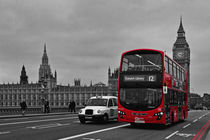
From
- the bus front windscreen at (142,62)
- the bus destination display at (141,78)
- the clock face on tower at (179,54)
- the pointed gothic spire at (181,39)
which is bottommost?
the bus destination display at (141,78)

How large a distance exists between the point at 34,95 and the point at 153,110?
148m

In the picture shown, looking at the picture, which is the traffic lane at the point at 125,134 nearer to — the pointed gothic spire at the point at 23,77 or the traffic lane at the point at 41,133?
the traffic lane at the point at 41,133

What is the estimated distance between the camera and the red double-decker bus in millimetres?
14625

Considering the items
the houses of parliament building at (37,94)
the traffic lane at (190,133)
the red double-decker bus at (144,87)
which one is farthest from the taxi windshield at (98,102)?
the houses of parliament building at (37,94)

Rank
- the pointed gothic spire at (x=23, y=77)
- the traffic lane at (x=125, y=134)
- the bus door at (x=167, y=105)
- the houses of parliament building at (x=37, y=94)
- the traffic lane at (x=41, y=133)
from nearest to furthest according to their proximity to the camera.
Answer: the traffic lane at (x=41, y=133)
the traffic lane at (x=125, y=134)
the bus door at (x=167, y=105)
the houses of parliament building at (x=37, y=94)
the pointed gothic spire at (x=23, y=77)

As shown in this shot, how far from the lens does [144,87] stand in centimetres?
1469

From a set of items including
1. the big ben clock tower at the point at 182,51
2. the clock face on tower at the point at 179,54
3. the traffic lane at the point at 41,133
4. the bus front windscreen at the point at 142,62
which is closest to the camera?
the traffic lane at the point at 41,133

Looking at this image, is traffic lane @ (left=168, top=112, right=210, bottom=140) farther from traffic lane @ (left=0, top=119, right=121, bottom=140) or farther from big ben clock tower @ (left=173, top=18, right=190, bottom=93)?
big ben clock tower @ (left=173, top=18, right=190, bottom=93)

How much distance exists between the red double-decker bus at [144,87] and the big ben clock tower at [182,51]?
156 metres

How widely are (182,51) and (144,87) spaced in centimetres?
16557

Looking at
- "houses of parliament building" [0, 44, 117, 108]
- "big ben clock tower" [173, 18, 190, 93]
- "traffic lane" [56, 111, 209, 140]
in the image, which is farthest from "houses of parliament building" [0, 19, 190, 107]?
"traffic lane" [56, 111, 209, 140]

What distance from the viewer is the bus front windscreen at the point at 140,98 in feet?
48.0

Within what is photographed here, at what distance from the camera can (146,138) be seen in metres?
11.5

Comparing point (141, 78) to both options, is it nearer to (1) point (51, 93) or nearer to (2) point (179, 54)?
(1) point (51, 93)
